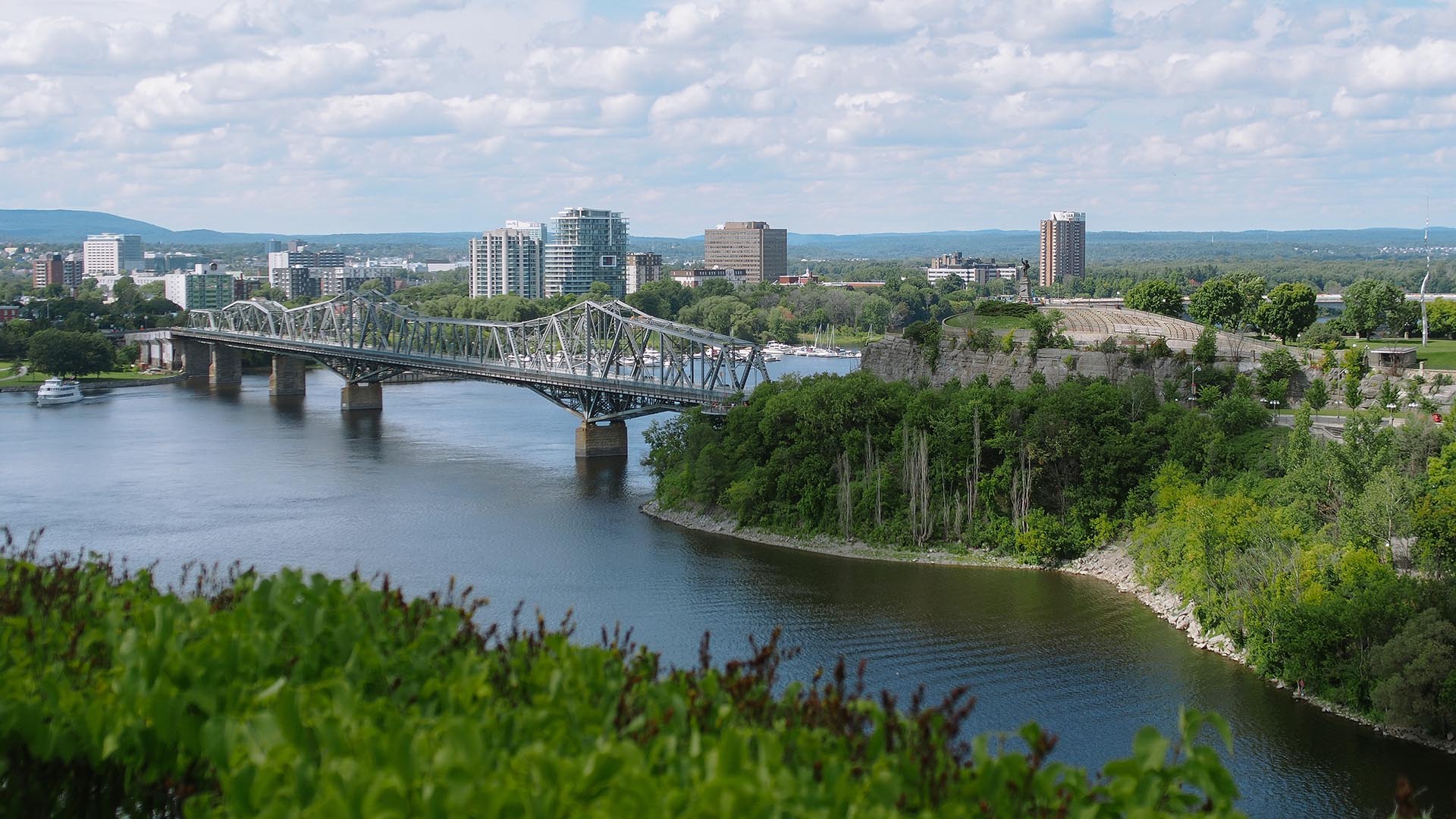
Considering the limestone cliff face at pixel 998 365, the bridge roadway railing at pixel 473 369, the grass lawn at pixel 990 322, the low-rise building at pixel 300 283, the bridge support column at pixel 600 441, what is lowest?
the bridge support column at pixel 600 441

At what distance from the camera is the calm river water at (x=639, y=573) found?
17.6 metres

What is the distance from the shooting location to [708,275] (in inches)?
5118

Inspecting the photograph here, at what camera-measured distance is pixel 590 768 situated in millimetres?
5531

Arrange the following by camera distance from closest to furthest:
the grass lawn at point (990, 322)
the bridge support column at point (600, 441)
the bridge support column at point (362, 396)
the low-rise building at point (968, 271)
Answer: the grass lawn at point (990, 322) < the bridge support column at point (600, 441) < the bridge support column at point (362, 396) < the low-rise building at point (968, 271)

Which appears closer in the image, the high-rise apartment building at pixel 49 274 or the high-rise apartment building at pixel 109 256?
the high-rise apartment building at pixel 49 274

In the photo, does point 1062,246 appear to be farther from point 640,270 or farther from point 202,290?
point 202,290

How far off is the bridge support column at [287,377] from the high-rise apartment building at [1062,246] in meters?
87.9

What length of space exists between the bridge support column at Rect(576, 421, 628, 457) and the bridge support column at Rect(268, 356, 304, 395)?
82.2 feet

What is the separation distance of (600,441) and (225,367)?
109 feet

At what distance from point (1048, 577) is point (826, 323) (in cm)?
6250

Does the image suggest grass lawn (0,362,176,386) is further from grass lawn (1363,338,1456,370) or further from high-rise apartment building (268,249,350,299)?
grass lawn (1363,338,1456,370)

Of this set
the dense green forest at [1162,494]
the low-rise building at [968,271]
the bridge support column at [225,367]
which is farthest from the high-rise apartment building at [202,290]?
the dense green forest at [1162,494]

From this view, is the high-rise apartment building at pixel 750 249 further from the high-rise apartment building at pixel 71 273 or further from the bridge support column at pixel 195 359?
the bridge support column at pixel 195 359

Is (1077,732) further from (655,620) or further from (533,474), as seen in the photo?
(533,474)
